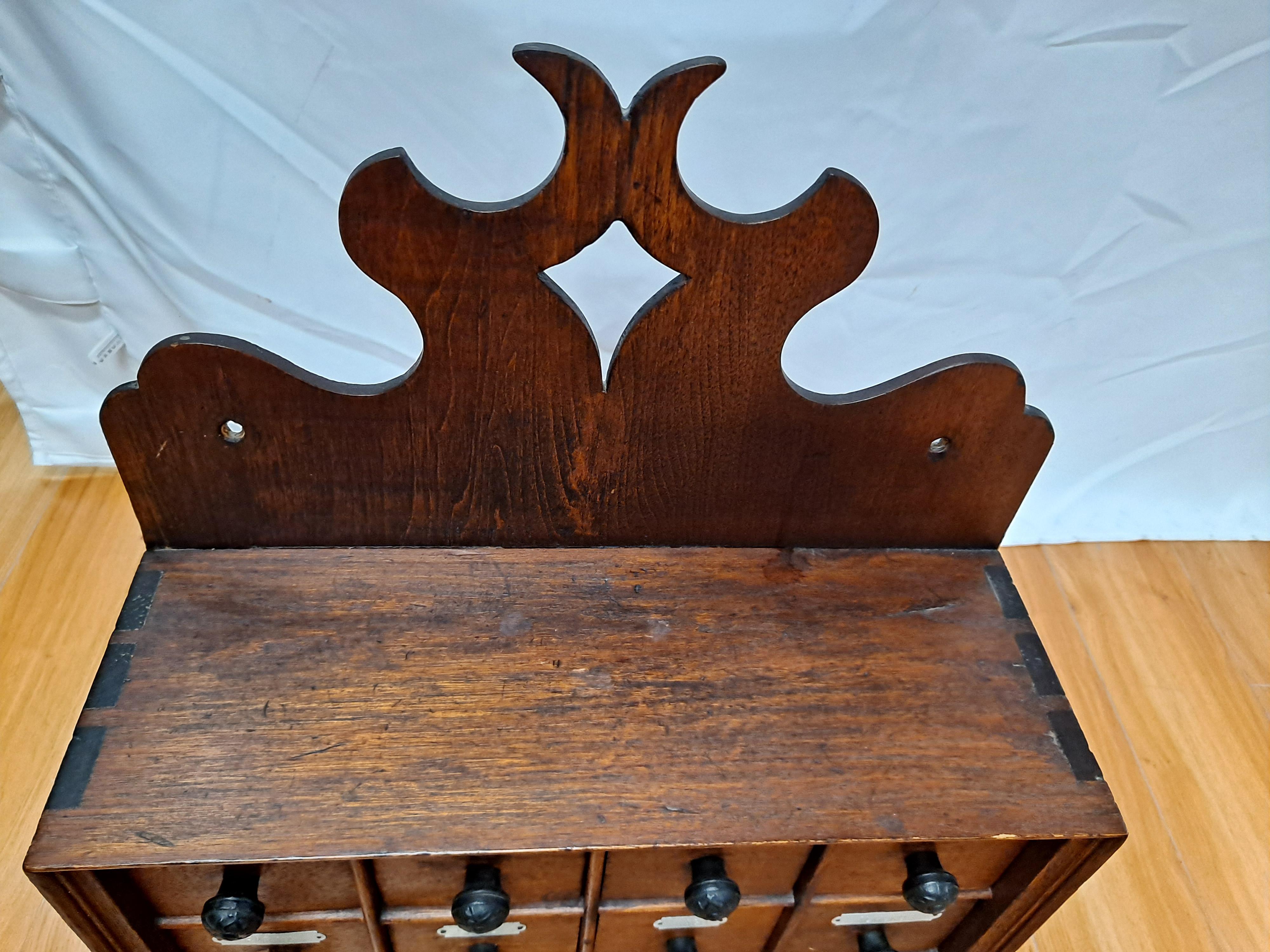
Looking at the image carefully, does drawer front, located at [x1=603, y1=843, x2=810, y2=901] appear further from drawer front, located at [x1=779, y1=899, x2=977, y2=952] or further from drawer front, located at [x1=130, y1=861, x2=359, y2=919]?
drawer front, located at [x1=130, y1=861, x2=359, y2=919]

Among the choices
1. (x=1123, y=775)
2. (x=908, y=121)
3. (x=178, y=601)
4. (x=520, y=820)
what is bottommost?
(x=520, y=820)

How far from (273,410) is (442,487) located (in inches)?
5.6

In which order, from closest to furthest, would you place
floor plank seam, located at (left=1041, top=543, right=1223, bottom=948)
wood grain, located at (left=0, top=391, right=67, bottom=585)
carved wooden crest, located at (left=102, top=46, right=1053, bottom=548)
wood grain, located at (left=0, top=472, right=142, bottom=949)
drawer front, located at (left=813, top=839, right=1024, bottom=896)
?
→ carved wooden crest, located at (left=102, top=46, right=1053, bottom=548) < drawer front, located at (left=813, top=839, right=1024, bottom=896) < wood grain, located at (left=0, top=472, right=142, bottom=949) < floor plank seam, located at (left=1041, top=543, right=1223, bottom=948) < wood grain, located at (left=0, top=391, right=67, bottom=585)

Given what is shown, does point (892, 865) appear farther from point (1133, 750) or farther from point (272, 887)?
point (1133, 750)

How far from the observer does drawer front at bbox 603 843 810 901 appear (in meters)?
0.77

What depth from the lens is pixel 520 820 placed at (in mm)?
692

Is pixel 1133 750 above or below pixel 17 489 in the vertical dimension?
below

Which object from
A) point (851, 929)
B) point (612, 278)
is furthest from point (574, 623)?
point (612, 278)

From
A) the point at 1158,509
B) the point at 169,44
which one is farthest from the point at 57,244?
the point at 1158,509

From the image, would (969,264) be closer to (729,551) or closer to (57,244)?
(729,551)

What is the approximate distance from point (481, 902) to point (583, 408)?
1.22 feet

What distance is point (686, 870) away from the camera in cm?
79

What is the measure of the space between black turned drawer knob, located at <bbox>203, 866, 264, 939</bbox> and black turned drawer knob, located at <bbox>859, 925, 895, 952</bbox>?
530 mm

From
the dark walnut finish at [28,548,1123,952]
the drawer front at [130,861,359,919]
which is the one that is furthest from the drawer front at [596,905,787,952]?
the drawer front at [130,861,359,919]
